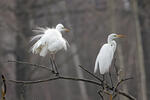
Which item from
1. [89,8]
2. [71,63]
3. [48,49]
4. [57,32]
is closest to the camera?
[48,49]

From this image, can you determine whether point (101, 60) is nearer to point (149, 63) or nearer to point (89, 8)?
point (89, 8)

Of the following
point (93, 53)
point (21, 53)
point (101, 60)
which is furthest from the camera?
point (93, 53)

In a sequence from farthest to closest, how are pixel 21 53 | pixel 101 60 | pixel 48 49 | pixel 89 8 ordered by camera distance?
1. pixel 89 8
2. pixel 21 53
3. pixel 48 49
4. pixel 101 60

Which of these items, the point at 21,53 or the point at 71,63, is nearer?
the point at 21,53

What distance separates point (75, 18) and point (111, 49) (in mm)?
10252

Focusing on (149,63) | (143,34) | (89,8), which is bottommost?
(149,63)

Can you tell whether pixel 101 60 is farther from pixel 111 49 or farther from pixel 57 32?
pixel 57 32

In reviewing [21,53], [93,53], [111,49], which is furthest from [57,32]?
[93,53]

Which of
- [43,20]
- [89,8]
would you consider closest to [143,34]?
[89,8]

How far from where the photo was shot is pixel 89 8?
920 cm

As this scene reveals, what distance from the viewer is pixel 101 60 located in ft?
11.0

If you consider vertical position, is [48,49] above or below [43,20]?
below

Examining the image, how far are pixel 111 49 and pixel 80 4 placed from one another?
5895mm

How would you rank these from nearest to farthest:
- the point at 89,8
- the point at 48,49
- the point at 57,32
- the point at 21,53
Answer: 1. the point at 48,49
2. the point at 57,32
3. the point at 21,53
4. the point at 89,8
